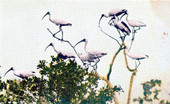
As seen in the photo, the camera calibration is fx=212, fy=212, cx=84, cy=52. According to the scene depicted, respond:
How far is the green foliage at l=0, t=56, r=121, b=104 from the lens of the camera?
1558 millimetres

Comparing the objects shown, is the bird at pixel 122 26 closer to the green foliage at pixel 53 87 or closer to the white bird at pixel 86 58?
the white bird at pixel 86 58

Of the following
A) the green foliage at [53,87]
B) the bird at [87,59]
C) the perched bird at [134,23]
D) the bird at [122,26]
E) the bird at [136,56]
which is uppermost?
the perched bird at [134,23]

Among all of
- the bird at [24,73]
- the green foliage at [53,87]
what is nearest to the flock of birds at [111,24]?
the bird at [24,73]

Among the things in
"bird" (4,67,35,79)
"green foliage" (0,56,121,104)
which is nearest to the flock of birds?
"bird" (4,67,35,79)

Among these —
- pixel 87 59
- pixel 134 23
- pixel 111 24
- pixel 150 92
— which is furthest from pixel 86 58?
pixel 150 92

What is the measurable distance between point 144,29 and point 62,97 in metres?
0.95

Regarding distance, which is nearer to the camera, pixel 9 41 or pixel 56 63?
pixel 56 63

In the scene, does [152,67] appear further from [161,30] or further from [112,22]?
[112,22]

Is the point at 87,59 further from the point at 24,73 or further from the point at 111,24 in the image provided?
the point at 24,73

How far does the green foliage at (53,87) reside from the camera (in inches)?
61.3

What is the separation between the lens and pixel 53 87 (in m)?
1.59

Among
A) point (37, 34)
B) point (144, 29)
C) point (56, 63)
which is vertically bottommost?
point (56, 63)

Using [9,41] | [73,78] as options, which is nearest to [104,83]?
[73,78]

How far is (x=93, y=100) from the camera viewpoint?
166 centimetres
